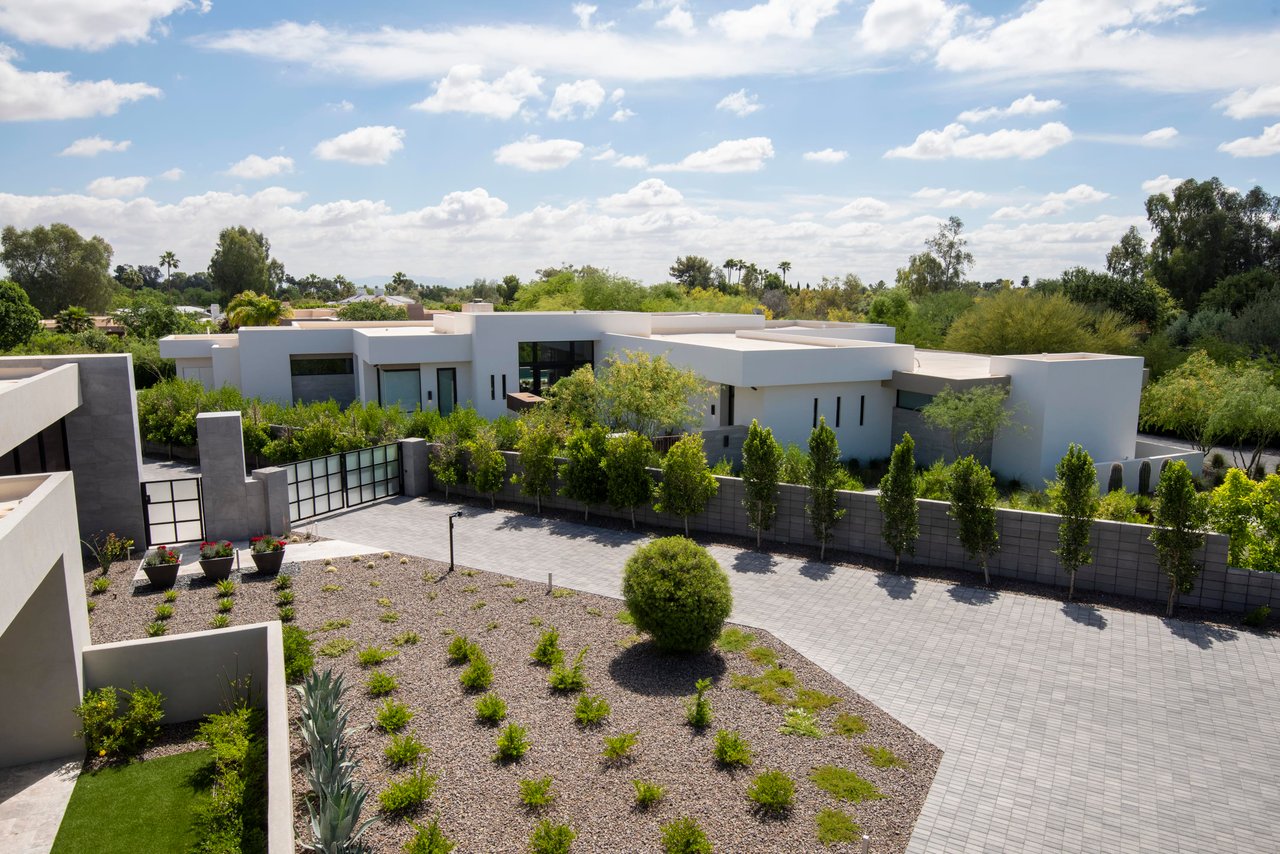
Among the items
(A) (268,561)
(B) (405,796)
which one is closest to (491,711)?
(B) (405,796)

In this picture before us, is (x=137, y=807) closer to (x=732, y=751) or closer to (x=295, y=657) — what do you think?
(x=295, y=657)

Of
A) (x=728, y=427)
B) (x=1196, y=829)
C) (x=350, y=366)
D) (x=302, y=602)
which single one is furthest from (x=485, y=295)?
(x=1196, y=829)

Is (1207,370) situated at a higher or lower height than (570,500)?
higher

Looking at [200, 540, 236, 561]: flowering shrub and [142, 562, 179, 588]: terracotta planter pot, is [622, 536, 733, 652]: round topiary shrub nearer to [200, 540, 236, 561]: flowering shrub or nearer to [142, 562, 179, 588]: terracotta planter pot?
[200, 540, 236, 561]: flowering shrub

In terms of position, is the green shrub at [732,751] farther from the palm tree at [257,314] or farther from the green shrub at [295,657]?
the palm tree at [257,314]

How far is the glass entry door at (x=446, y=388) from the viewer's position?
2947cm

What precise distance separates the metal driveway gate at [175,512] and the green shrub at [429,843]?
40.4 ft

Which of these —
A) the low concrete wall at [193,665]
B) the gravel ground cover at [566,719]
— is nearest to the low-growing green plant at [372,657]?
the gravel ground cover at [566,719]

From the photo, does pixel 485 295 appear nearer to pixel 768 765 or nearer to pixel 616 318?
pixel 616 318

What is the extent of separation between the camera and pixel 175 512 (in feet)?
57.0

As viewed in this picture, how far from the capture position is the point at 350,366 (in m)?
33.0

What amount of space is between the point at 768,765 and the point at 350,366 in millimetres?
28185

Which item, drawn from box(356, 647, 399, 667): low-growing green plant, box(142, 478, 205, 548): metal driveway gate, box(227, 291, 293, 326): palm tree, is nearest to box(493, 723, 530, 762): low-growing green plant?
box(356, 647, 399, 667): low-growing green plant

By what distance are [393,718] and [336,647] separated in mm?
2619
